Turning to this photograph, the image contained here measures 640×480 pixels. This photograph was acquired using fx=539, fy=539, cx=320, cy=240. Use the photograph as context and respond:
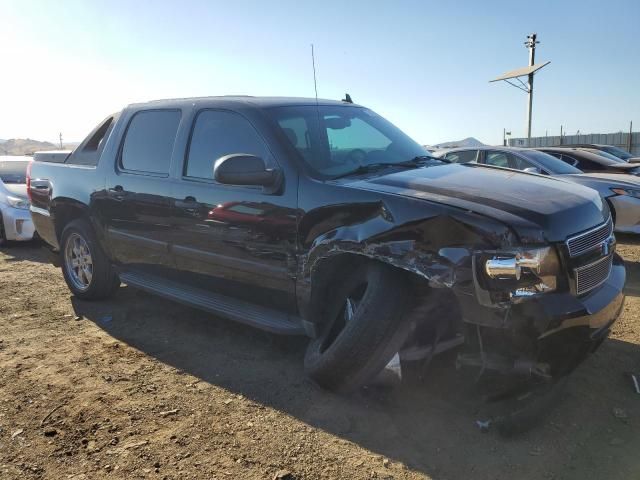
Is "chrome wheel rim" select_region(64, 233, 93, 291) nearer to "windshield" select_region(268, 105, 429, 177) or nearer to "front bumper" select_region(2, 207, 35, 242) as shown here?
"windshield" select_region(268, 105, 429, 177)

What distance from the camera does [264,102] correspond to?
3873 mm

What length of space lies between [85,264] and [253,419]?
3.04 m

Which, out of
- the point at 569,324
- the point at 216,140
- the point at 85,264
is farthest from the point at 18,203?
the point at 569,324

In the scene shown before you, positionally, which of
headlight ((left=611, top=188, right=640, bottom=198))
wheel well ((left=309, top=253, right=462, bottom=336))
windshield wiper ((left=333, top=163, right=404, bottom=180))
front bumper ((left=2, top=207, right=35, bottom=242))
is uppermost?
windshield wiper ((left=333, top=163, right=404, bottom=180))

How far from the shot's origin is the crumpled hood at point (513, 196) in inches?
104

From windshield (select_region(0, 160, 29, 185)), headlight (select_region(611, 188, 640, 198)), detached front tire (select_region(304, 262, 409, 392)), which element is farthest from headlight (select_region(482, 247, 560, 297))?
windshield (select_region(0, 160, 29, 185))

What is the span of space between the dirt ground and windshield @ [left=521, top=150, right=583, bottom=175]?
371 centimetres

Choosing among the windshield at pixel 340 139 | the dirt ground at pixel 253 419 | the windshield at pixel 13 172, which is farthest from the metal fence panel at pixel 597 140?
the dirt ground at pixel 253 419

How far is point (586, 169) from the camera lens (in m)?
8.84

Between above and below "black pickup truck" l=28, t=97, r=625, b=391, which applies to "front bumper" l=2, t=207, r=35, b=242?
below

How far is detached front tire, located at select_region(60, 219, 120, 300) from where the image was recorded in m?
5.05

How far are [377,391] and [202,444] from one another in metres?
1.09

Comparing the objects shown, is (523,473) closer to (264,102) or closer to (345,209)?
(345,209)

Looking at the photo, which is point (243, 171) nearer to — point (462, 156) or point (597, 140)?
point (462, 156)
